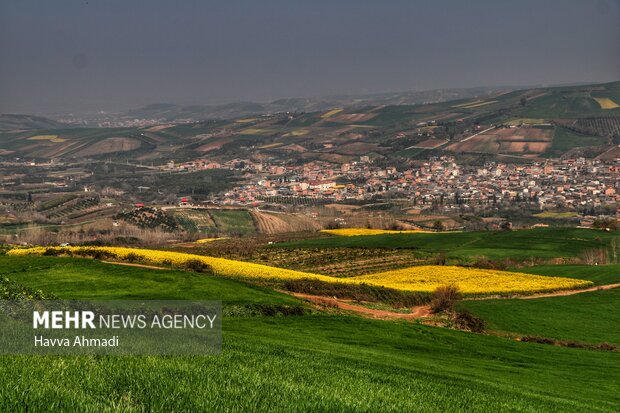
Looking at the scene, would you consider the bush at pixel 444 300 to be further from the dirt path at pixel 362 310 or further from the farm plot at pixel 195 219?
the farm plot at pixel 195 219

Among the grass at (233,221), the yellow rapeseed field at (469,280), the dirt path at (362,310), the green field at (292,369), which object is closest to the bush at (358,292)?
the dirt path at (362,310)

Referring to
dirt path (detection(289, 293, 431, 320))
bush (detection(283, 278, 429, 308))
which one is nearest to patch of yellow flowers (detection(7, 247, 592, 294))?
bush (detection(283, 278, 429, 308))

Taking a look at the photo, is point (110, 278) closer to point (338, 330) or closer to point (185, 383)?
point (338, 330)

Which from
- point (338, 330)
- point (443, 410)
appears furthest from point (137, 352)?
point (338, 330)

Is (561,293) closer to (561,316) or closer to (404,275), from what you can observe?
(561,316)

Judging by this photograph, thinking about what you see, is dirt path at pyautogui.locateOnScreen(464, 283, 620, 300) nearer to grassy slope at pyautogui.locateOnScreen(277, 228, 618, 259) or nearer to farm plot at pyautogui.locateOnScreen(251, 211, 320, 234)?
grassy slope at pyautogui.locateOnScreen(277, 228, 618, 259)

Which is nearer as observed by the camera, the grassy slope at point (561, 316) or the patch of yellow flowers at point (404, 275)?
the grassy slope at point (561, 316)
